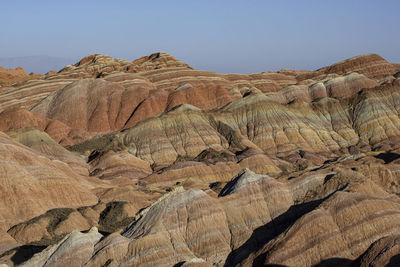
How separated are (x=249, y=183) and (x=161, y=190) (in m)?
36.7

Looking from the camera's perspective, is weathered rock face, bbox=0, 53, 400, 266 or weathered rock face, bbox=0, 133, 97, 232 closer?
weathered rock face, bbox=0, 53, 400, 266

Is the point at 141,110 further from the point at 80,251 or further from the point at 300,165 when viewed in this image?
the point at 80,251

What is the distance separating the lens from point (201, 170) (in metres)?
105

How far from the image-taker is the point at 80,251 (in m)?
48.3

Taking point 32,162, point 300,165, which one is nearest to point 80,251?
point 32,162

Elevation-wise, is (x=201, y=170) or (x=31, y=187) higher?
(x=31, y=187)

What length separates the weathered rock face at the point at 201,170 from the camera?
154 ft

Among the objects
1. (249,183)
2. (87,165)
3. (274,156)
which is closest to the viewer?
(249,183)

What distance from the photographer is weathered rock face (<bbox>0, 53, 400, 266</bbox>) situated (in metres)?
47.1

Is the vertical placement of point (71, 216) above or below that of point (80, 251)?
below

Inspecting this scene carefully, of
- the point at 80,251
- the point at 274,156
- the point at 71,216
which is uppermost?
the point at 80,251

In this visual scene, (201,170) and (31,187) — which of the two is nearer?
(31,187)

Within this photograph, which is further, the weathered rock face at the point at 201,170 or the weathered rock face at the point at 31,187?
the weathered rock face at the point at 31,187

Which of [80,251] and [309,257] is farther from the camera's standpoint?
[80,251]
